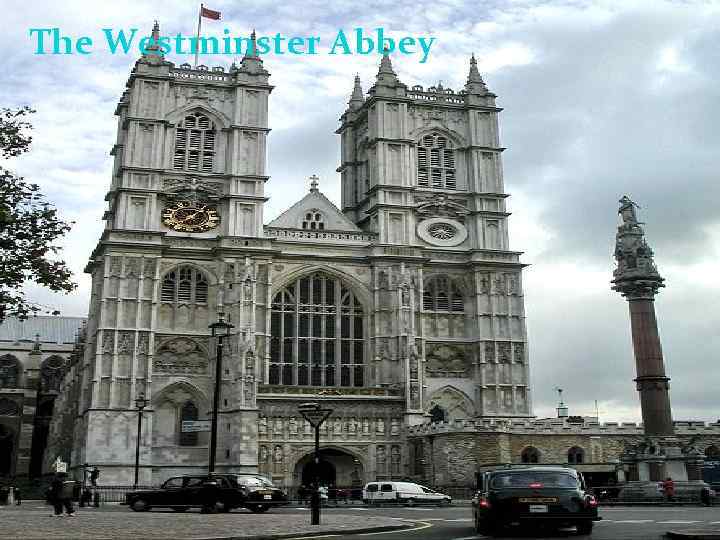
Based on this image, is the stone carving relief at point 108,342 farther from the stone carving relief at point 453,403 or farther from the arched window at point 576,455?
the arched window at point 576,455

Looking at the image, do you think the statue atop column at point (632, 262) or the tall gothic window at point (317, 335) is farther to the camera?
the tall gothic window at point (317, 335)

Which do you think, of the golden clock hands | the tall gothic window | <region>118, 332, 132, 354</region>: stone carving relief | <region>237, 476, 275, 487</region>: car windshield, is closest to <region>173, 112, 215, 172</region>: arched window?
the golden clock hands

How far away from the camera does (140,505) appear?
93.7 ft

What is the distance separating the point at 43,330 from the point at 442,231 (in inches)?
1910

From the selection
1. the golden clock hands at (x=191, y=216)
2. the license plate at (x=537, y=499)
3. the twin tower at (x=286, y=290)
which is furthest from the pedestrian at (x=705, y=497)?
the golden clock hands at (x=191, y=216)

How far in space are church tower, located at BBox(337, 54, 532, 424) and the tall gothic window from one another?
2.05m

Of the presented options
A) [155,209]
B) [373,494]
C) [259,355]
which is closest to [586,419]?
[373,494]

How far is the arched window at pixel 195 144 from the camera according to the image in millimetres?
55188

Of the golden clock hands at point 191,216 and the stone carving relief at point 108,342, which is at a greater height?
the golden clock hands at point 191,216

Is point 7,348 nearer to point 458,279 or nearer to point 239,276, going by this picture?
point 239,276

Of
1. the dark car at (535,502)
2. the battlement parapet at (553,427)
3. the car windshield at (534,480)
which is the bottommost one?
the dark car at (535,502)

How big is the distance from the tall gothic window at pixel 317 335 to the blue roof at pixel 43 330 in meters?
38.5

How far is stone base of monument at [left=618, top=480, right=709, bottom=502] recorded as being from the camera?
32.1 m

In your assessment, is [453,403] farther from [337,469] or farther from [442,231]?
[442,231]
